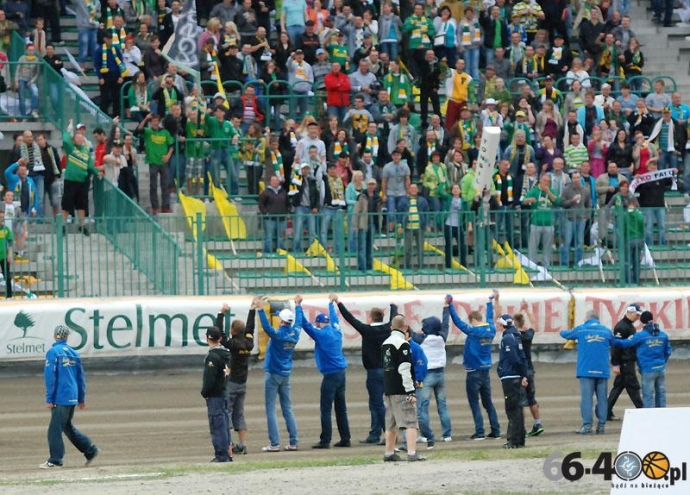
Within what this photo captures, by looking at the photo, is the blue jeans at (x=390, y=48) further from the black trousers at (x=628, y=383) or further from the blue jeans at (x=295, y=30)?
the black trousers at (x=628, y=383)

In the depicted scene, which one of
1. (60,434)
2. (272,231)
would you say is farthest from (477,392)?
(272,231)

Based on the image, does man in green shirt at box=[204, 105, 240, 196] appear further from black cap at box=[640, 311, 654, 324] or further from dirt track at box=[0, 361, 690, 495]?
black cap at box=[640, 311, 654, 324]

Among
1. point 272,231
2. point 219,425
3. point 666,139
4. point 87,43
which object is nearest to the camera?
point 219,425

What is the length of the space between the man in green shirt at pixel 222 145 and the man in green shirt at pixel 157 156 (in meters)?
0.82

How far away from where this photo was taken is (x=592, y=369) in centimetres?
2120

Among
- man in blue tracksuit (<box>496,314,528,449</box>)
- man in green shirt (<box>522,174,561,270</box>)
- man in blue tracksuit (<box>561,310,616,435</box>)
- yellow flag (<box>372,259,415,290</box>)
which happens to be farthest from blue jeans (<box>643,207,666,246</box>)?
man in blue tracksuit (<box>496,314,528,449</box>)

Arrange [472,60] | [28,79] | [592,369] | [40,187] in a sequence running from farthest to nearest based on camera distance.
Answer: [472,60] → [28,79] → [40,187] → [592,369]

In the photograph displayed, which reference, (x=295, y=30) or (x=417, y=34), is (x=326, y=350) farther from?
(x=417, y=34)

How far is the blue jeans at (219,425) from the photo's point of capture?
18.6m

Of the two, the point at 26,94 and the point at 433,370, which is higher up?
the point at 26,94

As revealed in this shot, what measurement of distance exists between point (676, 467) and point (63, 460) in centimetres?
939

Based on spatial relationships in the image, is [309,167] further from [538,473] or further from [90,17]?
[538,473]

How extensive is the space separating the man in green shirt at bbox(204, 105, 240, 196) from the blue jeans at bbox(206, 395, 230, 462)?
10.6 meters

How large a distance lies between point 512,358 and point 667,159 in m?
12.4
